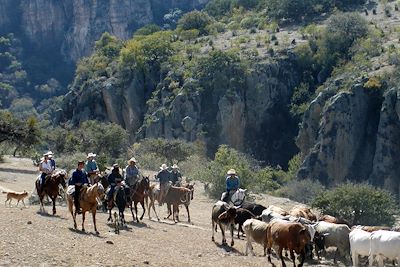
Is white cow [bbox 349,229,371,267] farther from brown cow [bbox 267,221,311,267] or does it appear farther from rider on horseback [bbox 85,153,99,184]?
rider on horseback [bbox 85,153,99,184]

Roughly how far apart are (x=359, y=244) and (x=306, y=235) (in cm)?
191

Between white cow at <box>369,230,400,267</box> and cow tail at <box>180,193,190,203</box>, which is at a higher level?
cow tail at <box>180,193,190,203</box>

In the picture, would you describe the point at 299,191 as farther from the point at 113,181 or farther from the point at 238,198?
the point at 113,181

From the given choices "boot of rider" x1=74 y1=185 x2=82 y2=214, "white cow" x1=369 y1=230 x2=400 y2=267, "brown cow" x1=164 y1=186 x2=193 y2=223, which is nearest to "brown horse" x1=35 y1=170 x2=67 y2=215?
"boot of rider" x1=74 y1=185 x2=82 y2=214

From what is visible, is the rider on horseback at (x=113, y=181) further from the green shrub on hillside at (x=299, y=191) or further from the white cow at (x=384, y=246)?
the green shrub on hillside at (x=299, y=191)

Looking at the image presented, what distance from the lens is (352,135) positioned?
69188 mm

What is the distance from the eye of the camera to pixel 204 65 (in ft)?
276

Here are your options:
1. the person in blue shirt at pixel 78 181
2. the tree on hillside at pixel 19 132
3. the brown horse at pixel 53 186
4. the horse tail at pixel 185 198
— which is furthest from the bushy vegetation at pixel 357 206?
the tree on hillside at pixel 19 132

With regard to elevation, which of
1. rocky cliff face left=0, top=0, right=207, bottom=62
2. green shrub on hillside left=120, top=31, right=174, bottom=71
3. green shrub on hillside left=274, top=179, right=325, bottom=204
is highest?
rocky cliff face left=0, top=0, right=207, bottom=62

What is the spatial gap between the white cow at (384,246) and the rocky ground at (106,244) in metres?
2.55

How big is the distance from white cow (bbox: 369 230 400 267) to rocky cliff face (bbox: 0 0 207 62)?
15662 centimetres

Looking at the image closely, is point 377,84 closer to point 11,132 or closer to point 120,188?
point 11,132

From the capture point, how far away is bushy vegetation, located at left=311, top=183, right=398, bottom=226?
3504 centimetres

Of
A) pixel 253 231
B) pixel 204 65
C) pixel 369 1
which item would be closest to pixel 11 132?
pixel 204 65
